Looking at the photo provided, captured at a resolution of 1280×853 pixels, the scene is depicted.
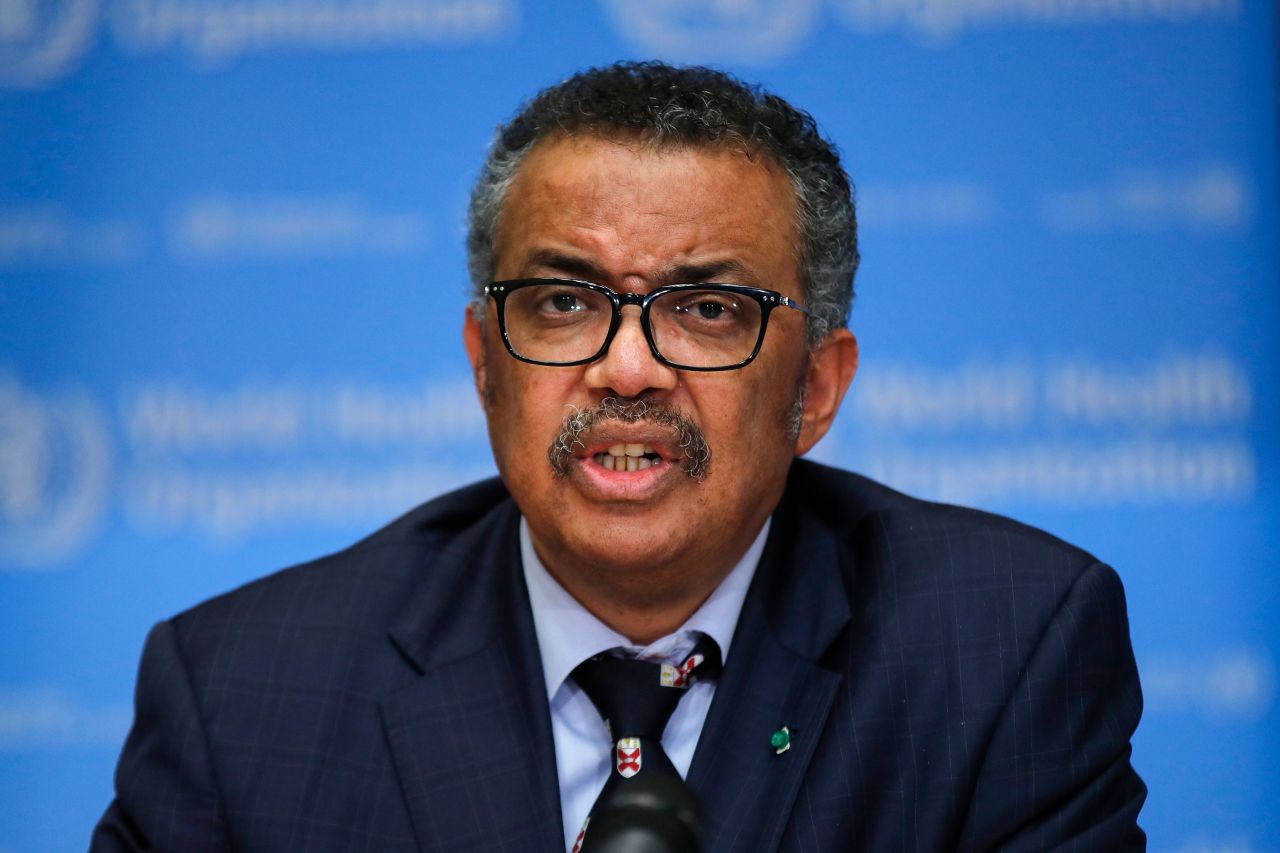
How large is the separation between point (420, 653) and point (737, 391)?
2.30 feet

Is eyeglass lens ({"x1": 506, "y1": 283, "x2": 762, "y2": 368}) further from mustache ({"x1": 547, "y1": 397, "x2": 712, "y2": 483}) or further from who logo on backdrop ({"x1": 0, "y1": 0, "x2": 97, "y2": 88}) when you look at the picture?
who logo on backdrop ({"x1": 0, "y1": 0, "x2": 97, "y2": 88})

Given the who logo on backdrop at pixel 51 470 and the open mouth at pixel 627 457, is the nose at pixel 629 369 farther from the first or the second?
the who logo on backdrop at pixel 51 470

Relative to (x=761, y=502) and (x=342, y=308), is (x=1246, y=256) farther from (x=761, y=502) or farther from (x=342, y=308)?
(x=342, y=308)

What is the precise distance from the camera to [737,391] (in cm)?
220

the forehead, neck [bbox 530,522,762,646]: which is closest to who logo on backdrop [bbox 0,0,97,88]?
the forehead

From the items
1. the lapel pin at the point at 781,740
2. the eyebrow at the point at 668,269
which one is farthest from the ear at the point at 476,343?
the lapel pin at the point at 781,740

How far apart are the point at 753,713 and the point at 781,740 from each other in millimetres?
66

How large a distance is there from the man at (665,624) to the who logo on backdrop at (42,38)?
1590 millimetres

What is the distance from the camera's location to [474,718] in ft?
7.41

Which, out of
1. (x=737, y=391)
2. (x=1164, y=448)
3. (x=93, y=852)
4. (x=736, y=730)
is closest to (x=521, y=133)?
(x=737, y=391)

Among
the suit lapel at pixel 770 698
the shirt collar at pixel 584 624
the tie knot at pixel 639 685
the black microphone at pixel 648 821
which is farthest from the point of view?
the shirt collar at pixel 584 624

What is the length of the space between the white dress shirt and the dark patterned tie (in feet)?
0.06

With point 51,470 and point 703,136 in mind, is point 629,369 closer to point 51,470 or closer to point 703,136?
point 703,136

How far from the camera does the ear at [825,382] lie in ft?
8.09
